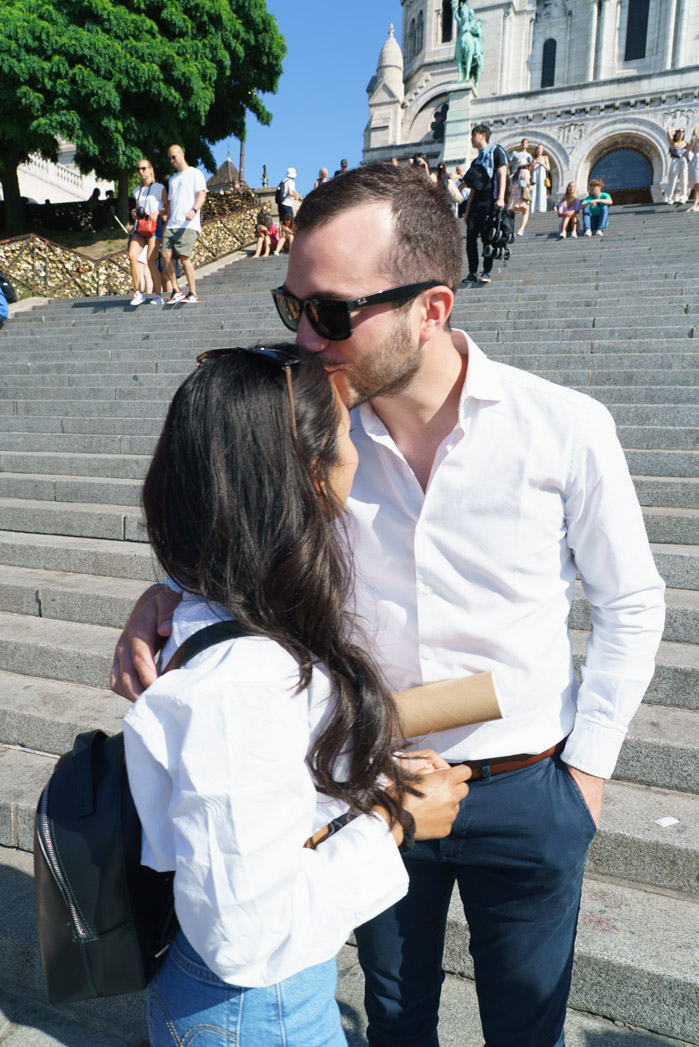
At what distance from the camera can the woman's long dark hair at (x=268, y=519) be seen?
101 cm

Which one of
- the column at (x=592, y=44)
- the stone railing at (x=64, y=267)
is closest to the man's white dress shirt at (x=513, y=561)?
the stone railing at (x=64, y=267)

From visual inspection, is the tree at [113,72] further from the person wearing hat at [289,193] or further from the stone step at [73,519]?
the stone step at [73,519]

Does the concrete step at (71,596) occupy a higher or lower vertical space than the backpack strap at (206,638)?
lower

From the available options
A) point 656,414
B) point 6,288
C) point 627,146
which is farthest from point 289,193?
point 627,146

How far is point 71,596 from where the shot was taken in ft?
13.0

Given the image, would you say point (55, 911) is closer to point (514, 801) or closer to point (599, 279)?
point (514, 801)

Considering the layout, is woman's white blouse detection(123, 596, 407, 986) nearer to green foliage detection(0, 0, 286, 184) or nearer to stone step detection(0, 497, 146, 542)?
stone step detection(0, 497, 146, 542)

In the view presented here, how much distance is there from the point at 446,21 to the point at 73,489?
5332 centimetres

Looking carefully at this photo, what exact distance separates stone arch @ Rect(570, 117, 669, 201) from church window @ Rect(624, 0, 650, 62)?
9471mm

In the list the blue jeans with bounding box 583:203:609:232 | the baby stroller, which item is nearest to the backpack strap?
the baby stroller

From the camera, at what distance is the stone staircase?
7.13 feet

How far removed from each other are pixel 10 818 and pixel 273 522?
7.91 ft

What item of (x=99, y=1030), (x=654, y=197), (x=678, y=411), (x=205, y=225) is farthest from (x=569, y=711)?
(x=654, y=197)

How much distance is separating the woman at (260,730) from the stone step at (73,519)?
11.4 ft
